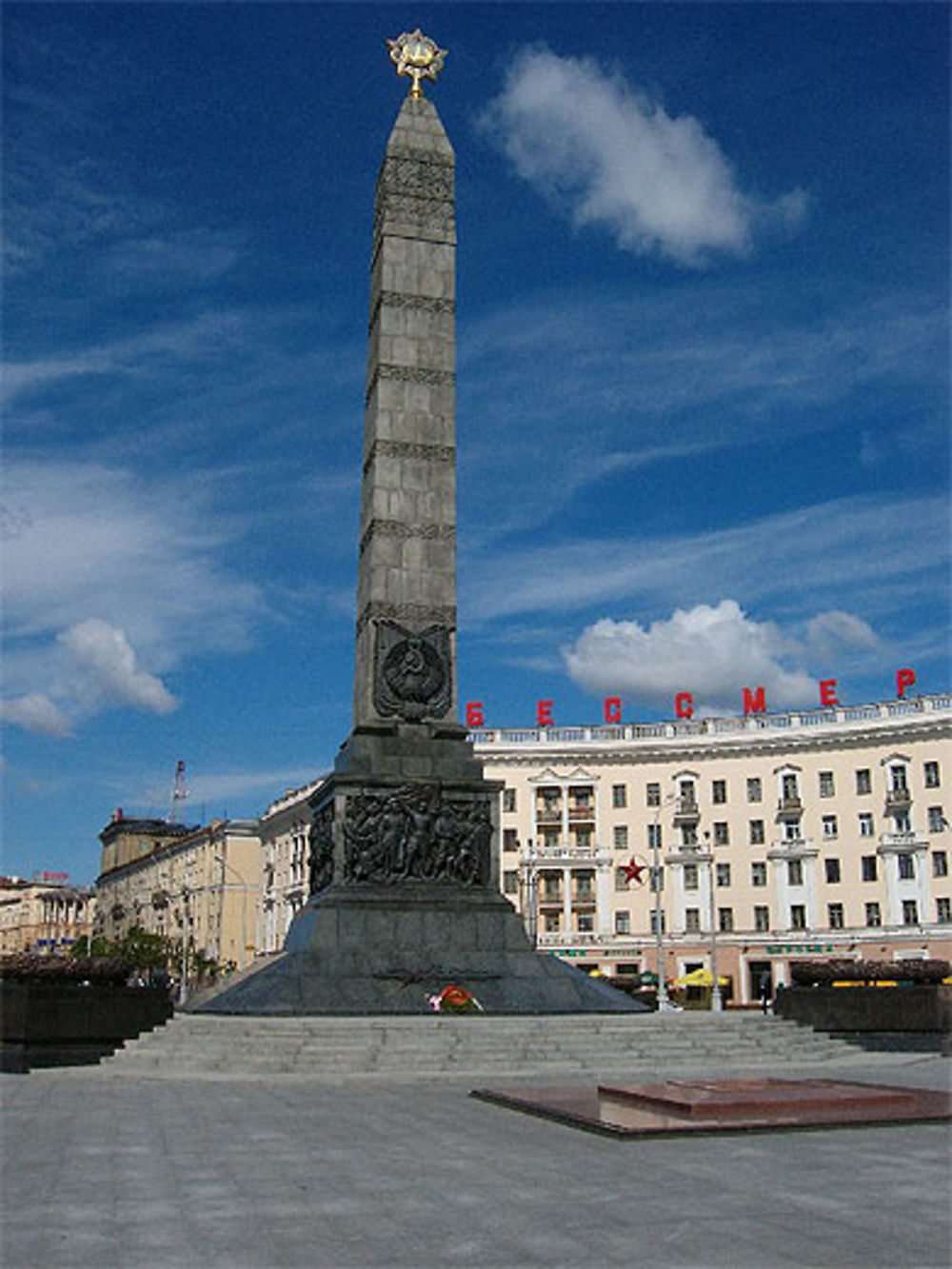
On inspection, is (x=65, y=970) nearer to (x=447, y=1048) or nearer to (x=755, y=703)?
(x=447, y=1048)

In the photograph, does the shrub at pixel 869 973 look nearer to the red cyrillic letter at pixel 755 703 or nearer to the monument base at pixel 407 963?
the monument base at pixel 407 963

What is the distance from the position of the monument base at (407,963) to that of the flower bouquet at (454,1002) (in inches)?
4.9

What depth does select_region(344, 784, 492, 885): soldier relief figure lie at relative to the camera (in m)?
20.5

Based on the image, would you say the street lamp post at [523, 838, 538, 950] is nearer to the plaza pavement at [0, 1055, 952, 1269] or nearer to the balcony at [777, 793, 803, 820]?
the balcony at [777, 793, 803, 820]

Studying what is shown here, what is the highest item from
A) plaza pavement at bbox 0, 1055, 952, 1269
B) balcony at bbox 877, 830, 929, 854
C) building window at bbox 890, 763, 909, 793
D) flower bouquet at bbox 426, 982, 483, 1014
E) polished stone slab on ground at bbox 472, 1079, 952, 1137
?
building window at bbox 890, 763, 909, 793

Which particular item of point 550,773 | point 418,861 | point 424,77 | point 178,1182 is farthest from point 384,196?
point 550,773

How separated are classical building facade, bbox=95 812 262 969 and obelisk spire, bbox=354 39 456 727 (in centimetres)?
5116

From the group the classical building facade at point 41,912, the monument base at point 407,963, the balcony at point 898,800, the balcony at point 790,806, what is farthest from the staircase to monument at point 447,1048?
the classical building facade at point 41,912

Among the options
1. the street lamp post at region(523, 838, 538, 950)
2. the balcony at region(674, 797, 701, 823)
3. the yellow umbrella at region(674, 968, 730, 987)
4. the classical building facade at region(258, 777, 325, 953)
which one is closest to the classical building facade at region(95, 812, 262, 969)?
the classical building facade at region(258, 777, 325, 953)

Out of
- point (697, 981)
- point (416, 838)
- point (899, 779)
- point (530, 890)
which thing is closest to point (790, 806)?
point (899, 779)

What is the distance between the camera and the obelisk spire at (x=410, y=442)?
877 inches

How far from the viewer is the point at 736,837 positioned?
59938 mm

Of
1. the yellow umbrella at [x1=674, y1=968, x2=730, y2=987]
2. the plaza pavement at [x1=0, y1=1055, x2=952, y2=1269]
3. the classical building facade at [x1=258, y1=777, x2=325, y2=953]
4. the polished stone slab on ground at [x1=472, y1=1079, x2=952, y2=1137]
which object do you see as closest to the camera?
the plaza pavement at [x1=0, y1=1055, x2=952, y2=1269]

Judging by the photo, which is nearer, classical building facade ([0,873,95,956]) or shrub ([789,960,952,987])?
shrub ([789,960,952,987])
